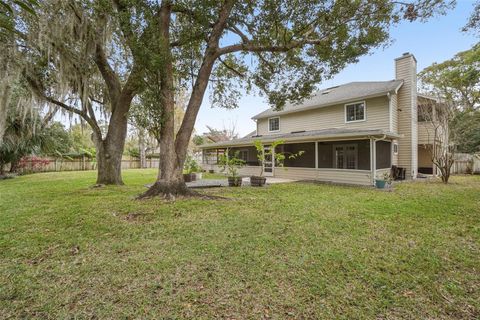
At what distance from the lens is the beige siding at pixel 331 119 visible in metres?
11.7

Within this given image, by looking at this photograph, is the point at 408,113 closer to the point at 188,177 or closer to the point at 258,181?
the point at 258,181

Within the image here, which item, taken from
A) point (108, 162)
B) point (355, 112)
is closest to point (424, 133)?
point (355, 112)

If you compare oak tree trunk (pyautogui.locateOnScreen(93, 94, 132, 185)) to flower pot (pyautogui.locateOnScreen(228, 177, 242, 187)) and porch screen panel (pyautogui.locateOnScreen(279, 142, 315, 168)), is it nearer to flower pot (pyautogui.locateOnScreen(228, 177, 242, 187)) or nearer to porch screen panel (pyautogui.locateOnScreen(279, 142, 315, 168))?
flower pot (pyautogui.locateOnScreen(228, 177, 242, 187))

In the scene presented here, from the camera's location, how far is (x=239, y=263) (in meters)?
A: 2.98

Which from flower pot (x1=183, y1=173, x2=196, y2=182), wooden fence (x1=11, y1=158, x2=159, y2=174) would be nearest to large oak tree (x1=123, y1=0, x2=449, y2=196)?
flower pot (x1=183, y1=173, x2=196, y2=182)

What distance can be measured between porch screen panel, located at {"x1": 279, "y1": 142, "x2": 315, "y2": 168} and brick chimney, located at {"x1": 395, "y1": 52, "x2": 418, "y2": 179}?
4559mm

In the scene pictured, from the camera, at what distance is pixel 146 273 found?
273 centimetres

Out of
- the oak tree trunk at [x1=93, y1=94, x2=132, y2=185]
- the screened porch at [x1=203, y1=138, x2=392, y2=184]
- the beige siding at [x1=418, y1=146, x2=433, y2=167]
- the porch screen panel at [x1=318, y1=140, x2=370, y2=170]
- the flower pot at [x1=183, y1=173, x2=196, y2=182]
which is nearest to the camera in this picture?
the oak tree trunk at [x1=93, y1=94, x2=132, y2=185]

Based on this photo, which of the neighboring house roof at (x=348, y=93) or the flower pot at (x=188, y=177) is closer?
the flower pot at (x=188, y=177)

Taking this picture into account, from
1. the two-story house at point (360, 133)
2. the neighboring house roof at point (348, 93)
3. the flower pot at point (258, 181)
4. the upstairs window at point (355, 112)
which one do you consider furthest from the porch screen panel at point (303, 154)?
the flower pot at point (258, 181)

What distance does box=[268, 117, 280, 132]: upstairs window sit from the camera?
1660 centimetres

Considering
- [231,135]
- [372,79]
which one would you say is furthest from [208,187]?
[231,135]

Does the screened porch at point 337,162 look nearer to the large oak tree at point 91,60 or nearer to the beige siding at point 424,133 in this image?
the beige siding at point 424,133

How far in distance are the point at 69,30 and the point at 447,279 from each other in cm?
988
